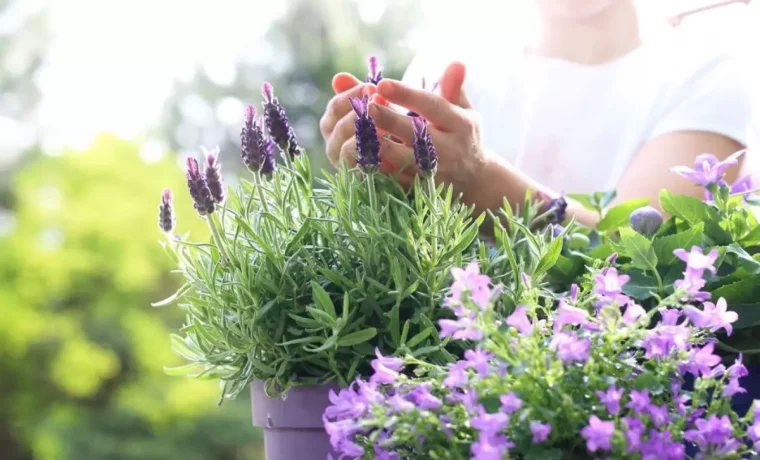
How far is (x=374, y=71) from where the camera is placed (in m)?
0.63

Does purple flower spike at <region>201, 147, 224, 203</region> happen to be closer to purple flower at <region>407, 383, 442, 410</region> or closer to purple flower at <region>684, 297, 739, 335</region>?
purple flower at <region>407, 383, 442, 410</region>

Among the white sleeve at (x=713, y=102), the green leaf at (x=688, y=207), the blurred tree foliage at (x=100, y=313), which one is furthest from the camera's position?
the blurred tree foliage at (x=100, y=313)

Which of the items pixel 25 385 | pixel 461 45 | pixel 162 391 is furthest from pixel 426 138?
pixel 25 385

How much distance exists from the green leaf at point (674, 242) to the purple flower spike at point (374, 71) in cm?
25

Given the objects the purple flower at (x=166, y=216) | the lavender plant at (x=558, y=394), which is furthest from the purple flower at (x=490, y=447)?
the purple flower at (x=166, y=216)

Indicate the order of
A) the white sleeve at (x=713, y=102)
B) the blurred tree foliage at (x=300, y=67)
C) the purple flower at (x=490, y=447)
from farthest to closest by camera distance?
the blurred tree foliage at (x=300, y=67) < the white sleeve at (x=713, y=102) < the purple flower at (x=490, y=447)

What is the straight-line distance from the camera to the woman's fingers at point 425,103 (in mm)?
570

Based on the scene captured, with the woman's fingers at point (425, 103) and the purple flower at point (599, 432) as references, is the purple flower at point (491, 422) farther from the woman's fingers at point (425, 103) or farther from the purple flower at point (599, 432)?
the woman's fingers at point (425, 103)

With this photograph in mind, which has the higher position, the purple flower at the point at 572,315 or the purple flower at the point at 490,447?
the purple flower at the point at 572,315

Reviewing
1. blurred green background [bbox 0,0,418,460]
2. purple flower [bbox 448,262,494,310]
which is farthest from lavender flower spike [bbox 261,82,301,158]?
blurred green background [bbox 0,0,418,460]

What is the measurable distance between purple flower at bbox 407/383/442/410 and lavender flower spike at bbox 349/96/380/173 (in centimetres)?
16

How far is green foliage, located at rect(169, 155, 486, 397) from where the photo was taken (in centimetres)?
52

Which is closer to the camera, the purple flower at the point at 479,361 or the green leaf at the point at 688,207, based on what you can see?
the purple flower at the point at 479,361

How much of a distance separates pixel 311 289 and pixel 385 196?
0.09 m
